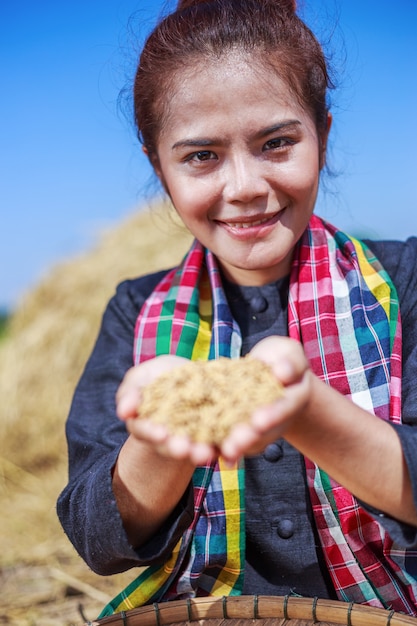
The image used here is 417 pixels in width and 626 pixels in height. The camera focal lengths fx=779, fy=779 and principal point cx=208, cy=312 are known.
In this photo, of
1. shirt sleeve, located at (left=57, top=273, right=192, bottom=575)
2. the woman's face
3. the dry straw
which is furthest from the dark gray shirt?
the dry straw

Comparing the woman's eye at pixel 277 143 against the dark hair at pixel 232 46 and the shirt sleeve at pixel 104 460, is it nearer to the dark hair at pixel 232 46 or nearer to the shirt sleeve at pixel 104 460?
the dark hair at pixel 232 46

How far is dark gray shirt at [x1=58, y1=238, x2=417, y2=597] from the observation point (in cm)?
130

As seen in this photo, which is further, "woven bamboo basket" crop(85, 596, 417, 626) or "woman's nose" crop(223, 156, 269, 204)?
"woman's nose" crop(223, 156, 269, 204)

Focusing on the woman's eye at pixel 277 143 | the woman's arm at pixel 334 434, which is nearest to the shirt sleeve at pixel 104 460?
the woman's arm at pixel 334 434

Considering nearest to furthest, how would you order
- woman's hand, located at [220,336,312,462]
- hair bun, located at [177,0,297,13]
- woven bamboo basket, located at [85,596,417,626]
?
woman's hand, located at [220,336,312,462] → woven bamboo basket, located at [85,596,417,626] → hair bun, located at [177,0,297,13]

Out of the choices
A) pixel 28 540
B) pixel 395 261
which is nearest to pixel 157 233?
pixel 28 540

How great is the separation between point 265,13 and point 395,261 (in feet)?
1.85

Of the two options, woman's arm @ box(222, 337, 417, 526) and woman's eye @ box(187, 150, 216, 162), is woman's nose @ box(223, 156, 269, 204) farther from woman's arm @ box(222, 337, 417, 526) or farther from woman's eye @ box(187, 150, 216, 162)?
woman's arm @ box(222, 337, 417, 526)

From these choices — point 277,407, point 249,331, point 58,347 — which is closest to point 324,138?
point 249,331

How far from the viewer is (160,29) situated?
1.52m

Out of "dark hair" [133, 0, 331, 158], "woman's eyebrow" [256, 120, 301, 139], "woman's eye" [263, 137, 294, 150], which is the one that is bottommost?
"woman's eye" [263, 137, 294, 150]

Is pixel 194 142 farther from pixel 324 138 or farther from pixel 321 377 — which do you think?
pixel 321 377

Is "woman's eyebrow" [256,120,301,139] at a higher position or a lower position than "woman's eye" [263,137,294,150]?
higher

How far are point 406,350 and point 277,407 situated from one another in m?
0.66
